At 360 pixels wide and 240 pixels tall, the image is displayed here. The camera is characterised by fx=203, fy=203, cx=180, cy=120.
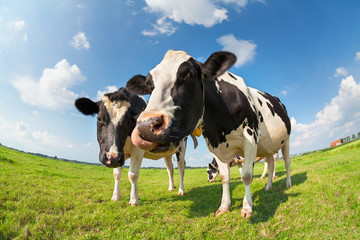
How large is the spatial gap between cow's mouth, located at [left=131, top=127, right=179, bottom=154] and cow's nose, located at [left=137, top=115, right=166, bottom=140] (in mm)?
58

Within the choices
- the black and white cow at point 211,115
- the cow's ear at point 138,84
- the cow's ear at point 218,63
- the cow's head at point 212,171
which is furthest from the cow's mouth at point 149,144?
the cow's head at point 212,171

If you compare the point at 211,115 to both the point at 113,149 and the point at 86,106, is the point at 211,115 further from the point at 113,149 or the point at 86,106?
the point at 86,106

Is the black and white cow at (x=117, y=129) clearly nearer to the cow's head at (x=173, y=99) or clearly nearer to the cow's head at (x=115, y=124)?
the cow's head at (x=115, y=124)

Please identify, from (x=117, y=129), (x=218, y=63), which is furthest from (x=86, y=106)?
(x=218, y=63)

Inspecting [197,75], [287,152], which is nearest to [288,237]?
[197,75]

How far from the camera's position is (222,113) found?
12.8 feet

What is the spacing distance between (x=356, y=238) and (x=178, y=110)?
2770mm

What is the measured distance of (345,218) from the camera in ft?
10.2

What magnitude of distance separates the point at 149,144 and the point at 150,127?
7.9 inches

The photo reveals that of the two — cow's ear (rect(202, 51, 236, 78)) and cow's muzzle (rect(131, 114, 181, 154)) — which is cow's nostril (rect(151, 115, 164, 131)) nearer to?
cow's muzzle (rect(131, 114, 181, 154))

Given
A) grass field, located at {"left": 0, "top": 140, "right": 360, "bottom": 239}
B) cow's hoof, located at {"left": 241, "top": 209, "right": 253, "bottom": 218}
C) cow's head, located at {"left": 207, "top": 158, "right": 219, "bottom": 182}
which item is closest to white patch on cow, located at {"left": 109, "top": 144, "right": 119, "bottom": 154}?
grass field, located at {"left": 0, "top": 140, "right": 360, "bottom": 239}

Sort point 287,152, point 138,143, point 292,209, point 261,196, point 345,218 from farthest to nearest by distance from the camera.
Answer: point 287,152 < point 261,196 < point 292,209 < point 345,218 < point 138,143

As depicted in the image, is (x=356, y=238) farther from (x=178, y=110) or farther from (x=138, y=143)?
(x=138, y=143)

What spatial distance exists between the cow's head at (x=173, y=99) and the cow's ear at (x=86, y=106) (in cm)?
292
